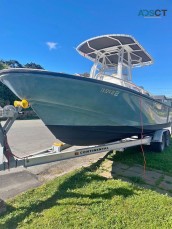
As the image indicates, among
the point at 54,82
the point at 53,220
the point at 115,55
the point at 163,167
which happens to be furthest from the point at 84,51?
the point at 53,220

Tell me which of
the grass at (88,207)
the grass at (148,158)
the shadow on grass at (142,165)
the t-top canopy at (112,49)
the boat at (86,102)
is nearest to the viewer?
the grass at (88,207)

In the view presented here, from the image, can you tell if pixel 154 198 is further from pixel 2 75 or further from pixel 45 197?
pixel 2 75

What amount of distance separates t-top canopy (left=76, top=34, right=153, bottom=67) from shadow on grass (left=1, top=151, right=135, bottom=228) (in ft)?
12.7

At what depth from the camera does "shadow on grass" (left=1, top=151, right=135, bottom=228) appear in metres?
3.02

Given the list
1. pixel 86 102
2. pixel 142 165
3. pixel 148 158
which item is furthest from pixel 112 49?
pixel 142 165

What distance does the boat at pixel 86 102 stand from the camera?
4070 mm

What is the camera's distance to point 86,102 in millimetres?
4602

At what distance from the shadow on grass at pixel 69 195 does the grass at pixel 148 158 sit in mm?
1681

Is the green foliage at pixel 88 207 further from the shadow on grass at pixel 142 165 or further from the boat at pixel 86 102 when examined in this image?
the boat at pixel 86 102

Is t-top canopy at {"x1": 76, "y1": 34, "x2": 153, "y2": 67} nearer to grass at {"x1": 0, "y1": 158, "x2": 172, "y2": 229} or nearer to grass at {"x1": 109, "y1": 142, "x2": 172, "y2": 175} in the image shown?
grass at {"x1": 109, "y1": 142, "x2": 172, "y2": 175}

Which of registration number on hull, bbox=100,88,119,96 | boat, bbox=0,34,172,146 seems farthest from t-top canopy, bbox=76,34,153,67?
registration number on hull, bbox=100,88,119,96

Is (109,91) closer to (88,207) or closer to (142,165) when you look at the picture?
(142,165)

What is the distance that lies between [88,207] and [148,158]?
360 cm

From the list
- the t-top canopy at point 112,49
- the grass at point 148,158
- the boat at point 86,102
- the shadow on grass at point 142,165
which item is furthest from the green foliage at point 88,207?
the t-top canopy at point 112,49
